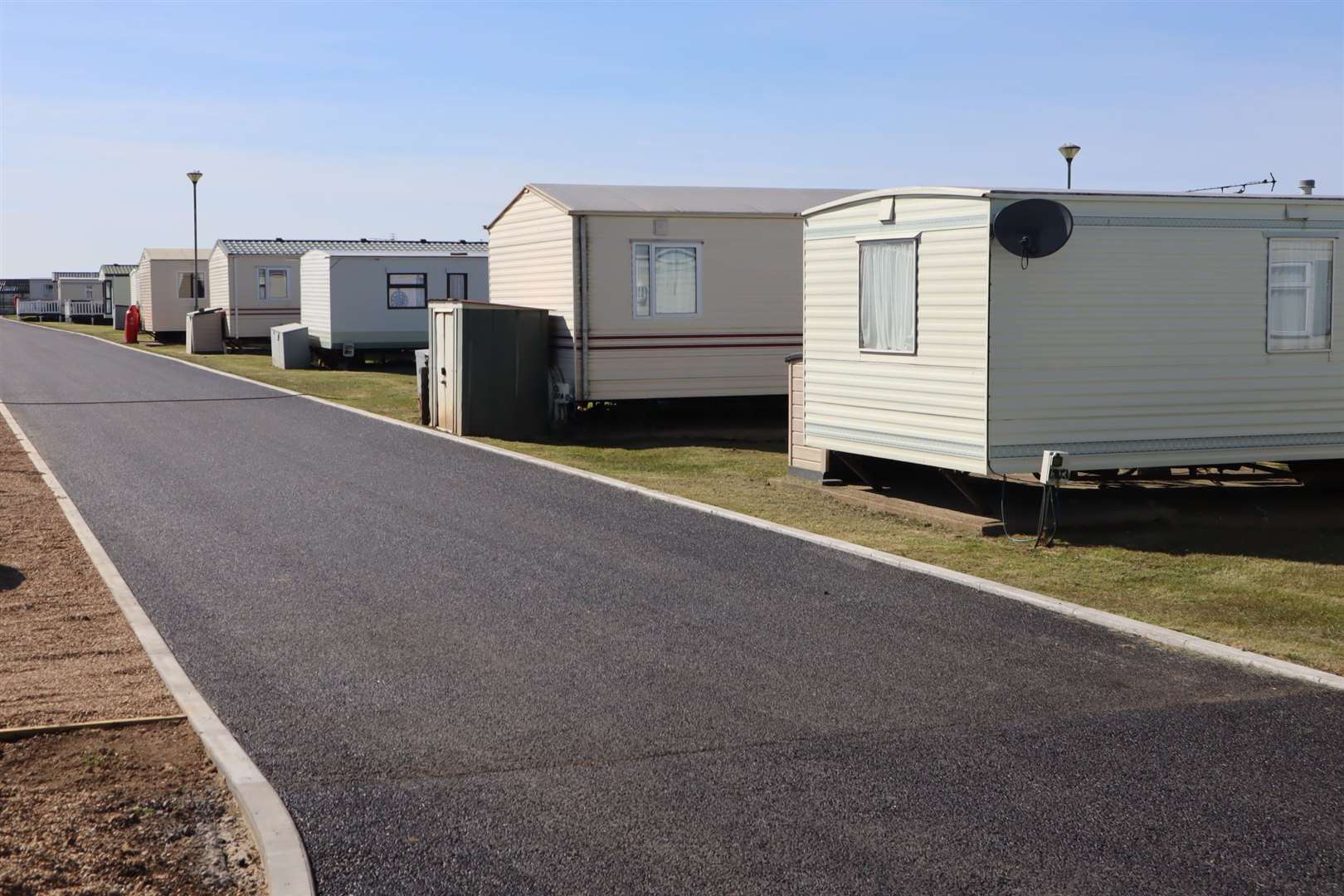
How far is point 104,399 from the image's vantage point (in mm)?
21016

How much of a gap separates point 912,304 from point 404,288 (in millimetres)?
19182

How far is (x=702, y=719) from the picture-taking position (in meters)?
5.79

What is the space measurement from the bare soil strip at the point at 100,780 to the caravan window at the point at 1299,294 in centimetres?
885

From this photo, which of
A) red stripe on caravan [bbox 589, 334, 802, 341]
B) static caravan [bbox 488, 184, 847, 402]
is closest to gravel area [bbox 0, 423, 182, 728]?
static caravan [bbox 488, 184, 847, 402]

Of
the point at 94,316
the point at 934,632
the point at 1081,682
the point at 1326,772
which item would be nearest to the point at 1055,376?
the point at 934,632

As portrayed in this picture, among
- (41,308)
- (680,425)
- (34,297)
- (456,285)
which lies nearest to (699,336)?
(680,425)

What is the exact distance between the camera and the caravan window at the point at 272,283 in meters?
34.7

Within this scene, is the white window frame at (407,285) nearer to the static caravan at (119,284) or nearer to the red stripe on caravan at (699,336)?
the red stripe on caravan at (699,336)

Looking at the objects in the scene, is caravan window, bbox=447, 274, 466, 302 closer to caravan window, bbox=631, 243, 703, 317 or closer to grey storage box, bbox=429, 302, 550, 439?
grey storage box, bbox=429, 302, 550, 439

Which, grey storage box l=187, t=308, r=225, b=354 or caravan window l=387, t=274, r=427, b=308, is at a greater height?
caravan window l=387, t=274, r=427, b=308

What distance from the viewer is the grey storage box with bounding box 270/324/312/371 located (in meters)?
28.9

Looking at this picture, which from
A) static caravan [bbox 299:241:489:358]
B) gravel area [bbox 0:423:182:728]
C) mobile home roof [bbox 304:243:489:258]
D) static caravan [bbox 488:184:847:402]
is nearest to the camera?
gravel area [bbox 0:423:182:728]

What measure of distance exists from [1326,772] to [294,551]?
6.53 meters

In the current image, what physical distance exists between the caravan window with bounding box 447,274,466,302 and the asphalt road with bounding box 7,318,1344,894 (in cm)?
1841
